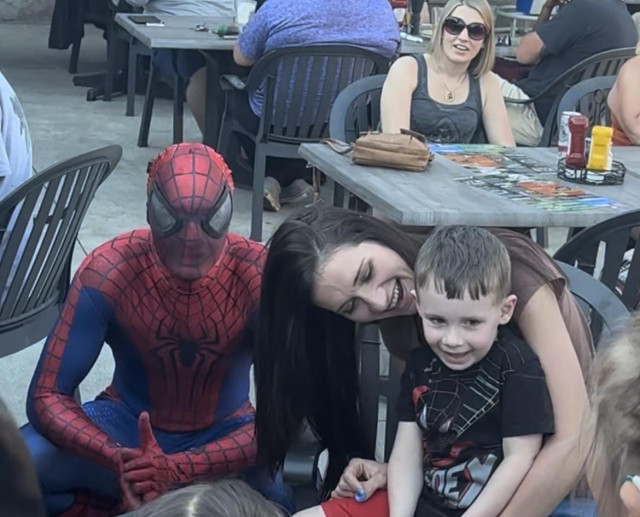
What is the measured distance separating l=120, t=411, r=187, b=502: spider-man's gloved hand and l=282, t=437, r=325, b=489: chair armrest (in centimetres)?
21

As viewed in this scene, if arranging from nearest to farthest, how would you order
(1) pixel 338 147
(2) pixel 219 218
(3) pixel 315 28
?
(2) pixel 219 218 → (1) pixel 338 147 → (3) pixel 315 28

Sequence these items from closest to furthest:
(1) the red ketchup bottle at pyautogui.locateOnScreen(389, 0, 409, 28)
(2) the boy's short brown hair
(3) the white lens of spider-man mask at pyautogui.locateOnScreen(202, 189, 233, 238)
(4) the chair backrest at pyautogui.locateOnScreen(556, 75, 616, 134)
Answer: (2) the boy's short brown hair, (3) the white lens of spider-man mask at pyautogui.locateOnScreen(202, 189, 233, 238), (4) the chair backrest at pyautogui.locateOnScreen(556, 75, 616, 134), (1) the red ketchup bottle at pyautogui.locateOnScreen(389, 0, 409, 28)

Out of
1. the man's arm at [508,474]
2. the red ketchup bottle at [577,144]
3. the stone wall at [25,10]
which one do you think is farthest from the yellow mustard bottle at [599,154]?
the stone wall at [25,10]

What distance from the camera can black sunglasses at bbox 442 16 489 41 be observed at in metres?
4.43

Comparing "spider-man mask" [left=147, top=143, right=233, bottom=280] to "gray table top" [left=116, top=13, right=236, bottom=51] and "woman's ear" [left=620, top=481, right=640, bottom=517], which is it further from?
"gray table top" [left=116, top=13, right=236, bottom=51]

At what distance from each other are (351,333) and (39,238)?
0.95m

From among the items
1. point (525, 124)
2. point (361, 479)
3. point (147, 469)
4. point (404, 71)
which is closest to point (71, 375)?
point (147, 469)

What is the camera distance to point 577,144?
11.8 ft

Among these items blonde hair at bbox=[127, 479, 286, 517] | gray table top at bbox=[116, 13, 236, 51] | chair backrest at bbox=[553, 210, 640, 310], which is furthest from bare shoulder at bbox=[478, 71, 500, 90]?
blonde hair at bbox=[127, 479, 286, 517]

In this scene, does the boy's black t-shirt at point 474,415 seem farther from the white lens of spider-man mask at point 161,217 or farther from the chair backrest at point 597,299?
the white lens of spider-man mask at point 161,217

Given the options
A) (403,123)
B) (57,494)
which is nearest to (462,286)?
(57,494)

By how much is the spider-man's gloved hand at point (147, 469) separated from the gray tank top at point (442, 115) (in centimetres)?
247

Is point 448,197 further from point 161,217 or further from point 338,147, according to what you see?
point 161,217

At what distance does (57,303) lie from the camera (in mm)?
3189
